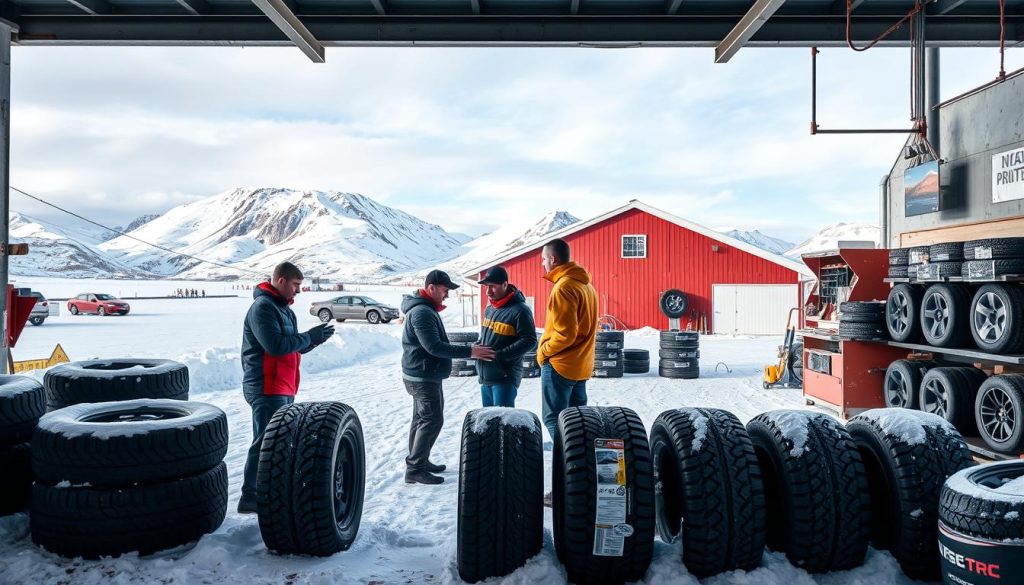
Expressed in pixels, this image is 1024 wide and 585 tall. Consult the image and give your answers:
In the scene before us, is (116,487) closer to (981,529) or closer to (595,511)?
(595,511)

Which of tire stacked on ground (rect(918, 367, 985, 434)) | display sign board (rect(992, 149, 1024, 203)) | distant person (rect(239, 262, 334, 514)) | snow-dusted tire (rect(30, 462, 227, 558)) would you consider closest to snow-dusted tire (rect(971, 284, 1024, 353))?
tire stacked on ground (rect(918, 367, 985, 434))

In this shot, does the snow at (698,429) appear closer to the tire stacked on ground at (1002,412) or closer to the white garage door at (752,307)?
the tire stacked on ground at (1002,412)

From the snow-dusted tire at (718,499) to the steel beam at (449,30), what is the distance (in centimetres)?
403

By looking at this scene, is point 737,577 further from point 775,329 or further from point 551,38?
point 775,329

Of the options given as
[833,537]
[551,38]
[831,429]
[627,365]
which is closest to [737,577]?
[833,537]

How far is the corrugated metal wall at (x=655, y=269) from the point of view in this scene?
977 inches

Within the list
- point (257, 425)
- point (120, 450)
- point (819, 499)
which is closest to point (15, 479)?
point (120, 450)

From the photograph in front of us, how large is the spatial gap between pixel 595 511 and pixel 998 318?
4.40 m

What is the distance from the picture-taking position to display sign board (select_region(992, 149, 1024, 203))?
6281mm

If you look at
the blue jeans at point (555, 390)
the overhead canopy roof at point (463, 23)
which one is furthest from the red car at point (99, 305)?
the blue jeans at point (555, 390)

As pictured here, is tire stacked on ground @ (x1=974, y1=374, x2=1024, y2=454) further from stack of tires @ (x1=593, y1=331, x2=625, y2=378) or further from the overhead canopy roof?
stack of tires @ (x1=593, y1=331, x2=625, y2=378)

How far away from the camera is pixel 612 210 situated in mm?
25250

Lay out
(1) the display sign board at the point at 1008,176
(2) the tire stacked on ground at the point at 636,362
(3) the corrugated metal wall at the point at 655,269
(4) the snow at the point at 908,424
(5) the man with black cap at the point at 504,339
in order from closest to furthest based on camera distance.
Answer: (4) the snow at the point at 908,424 → (5) the man with black cap at the point at 504,339 → (1) the display sign board at the point at 1008,176 → (2) the tire stacked on ground at the point at 636,362 → (3) the corrugated metal wall at the point at 655,269

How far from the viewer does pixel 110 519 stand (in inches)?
142
